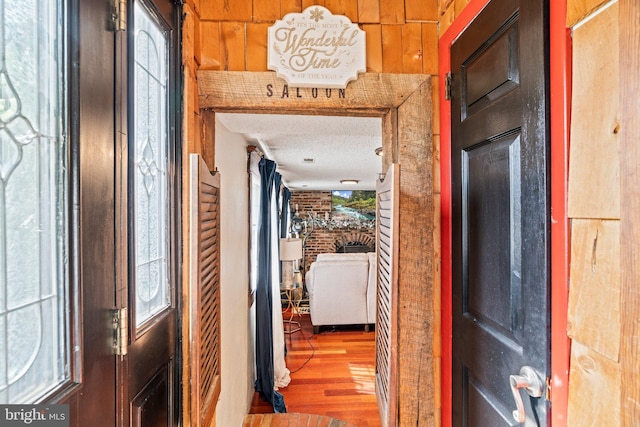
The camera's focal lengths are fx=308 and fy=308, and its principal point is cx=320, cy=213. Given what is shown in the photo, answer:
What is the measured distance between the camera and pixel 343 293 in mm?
4344

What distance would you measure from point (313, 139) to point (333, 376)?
241 centimetres

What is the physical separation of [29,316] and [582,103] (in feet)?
3.60

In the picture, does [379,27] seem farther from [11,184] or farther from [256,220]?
[256,220]

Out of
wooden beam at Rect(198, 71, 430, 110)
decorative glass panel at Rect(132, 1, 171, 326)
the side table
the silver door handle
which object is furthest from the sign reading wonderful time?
the side table

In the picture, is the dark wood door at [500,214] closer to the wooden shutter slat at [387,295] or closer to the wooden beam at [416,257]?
the wooden beam at [416,257]

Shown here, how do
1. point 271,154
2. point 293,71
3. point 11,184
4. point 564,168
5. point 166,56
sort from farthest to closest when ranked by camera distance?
point 271,154 → point 293,71 → point 166,56 → point 564,168 → point 11,184

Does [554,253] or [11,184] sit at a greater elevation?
[11,184]

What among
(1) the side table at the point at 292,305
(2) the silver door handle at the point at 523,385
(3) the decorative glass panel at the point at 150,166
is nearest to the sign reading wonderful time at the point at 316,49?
(3) the decorative glass panel at the point at 150,166

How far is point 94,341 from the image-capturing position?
655 mm

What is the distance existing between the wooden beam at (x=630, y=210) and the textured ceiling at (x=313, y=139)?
3.50 ft

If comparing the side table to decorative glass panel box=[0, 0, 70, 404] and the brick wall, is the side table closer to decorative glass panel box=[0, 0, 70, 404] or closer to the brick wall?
the brick wall

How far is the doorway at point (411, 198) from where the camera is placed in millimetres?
1167

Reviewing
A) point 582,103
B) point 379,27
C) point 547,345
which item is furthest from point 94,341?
point 379,27

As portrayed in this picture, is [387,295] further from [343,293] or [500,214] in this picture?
[343,293]
